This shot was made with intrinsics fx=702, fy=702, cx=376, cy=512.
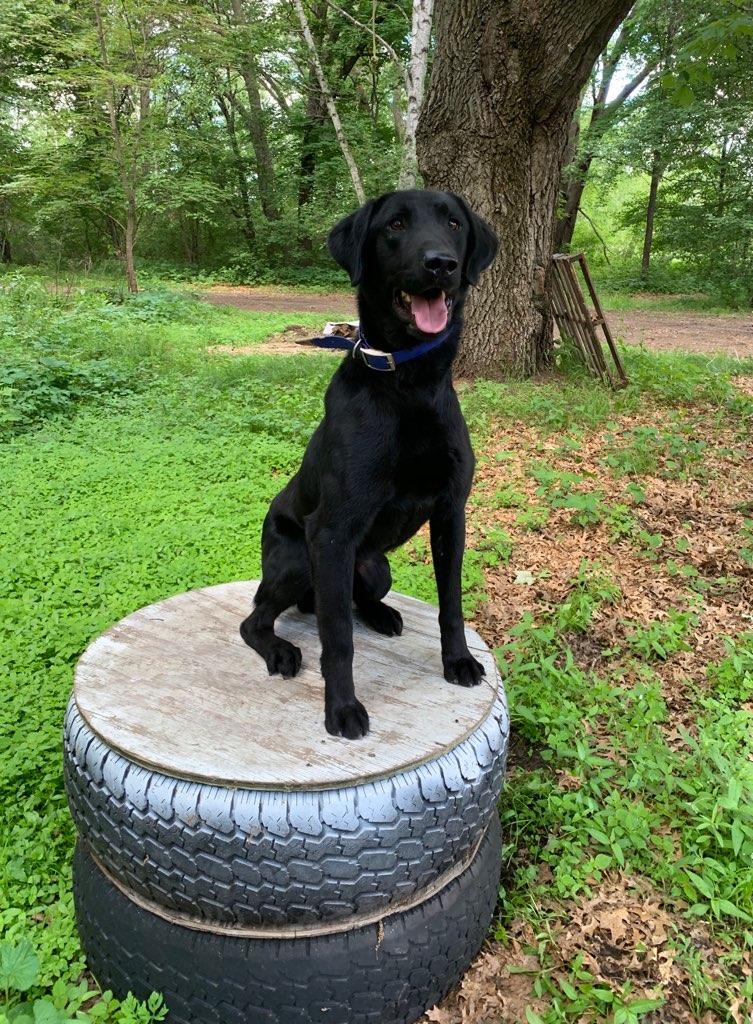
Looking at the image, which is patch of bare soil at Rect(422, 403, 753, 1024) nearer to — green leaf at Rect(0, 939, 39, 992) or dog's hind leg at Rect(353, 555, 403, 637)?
dog's hind leg at Rect(353, 555, 403, 637)

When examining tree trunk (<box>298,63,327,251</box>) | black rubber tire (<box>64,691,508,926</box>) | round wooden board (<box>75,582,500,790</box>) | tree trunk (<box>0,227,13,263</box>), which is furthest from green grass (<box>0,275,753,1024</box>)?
tree trunk (<box>0,227,13,263</box>)

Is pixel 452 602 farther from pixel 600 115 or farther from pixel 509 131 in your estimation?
pixel 600 115

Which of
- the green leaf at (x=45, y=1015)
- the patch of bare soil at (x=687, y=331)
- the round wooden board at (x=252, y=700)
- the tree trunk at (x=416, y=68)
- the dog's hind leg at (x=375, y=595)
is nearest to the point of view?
the green leaf at (x=45, y=1015)

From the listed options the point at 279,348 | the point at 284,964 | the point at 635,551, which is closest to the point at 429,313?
the point at 284,964

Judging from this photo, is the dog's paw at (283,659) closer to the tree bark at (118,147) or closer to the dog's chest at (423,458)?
the dog's chest at (423,458)

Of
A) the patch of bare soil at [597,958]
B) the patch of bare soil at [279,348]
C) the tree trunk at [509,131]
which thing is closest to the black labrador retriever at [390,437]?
the patch of bare soil at [597,958]

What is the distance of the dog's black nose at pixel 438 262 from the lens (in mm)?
1832

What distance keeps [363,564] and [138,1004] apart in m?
1.35

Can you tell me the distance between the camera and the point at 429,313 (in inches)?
75.6

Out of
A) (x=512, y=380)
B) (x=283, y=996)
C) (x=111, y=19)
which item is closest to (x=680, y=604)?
(x=283, y=996)

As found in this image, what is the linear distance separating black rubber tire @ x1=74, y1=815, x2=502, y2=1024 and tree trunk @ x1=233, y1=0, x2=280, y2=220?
78.5ft

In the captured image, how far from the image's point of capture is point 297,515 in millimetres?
2311

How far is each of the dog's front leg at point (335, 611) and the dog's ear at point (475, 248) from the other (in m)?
0.94

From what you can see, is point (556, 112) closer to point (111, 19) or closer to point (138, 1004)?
point (138, 1004)
